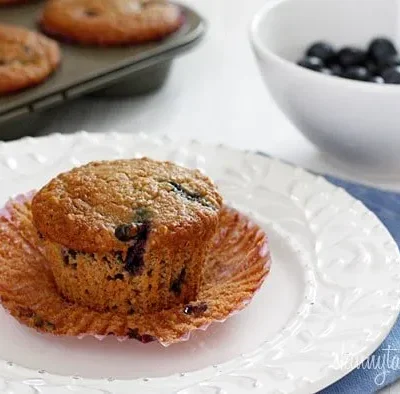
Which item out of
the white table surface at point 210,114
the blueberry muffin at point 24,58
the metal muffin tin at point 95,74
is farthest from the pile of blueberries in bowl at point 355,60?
the blueberry muffin at point 24,58

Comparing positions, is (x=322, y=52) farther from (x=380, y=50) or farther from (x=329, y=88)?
(x=329, y=88)

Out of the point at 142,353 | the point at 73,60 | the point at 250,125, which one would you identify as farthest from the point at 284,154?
the point at 142,353

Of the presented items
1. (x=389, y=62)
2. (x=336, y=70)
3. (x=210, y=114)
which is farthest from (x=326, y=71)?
(x=210, y=114)

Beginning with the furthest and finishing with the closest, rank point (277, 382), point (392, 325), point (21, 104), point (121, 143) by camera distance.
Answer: point (21, 104) → point (121, 143) → point (392, 325) → point (277, 382)

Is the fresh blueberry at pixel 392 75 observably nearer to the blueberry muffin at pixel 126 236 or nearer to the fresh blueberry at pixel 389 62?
the fresh blueberry at pixel 389 62

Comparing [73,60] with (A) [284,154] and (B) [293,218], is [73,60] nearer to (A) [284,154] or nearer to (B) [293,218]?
(A) [284,154]

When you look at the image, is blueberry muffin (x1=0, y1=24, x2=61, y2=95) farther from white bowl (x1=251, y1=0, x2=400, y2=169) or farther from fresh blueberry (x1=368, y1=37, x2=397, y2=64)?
fresh blueberry (x1=368, y1=37, x2=397, y2=64)

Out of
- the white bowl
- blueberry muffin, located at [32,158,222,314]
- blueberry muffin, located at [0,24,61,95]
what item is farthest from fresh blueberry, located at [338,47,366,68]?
blueberry muffin, located at [32,158,222,314]
